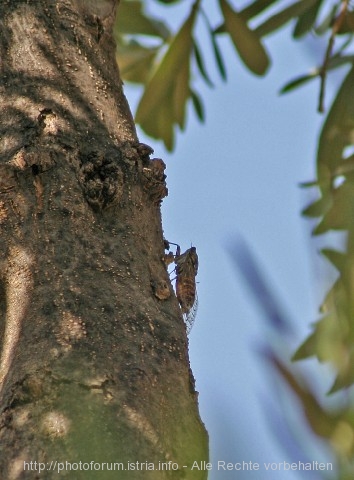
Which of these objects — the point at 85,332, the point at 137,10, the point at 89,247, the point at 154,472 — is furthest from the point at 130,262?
the point at 137,10

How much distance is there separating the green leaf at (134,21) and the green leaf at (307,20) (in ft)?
1.91

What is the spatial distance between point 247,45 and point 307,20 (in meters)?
0.22

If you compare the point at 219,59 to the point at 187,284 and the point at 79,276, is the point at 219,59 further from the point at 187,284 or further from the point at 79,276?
the point at 79,276

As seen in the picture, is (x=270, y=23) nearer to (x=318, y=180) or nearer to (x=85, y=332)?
(x=318, y=180)

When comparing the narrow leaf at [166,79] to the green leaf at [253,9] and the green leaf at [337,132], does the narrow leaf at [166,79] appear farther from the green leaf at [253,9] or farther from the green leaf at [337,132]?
the green leaf at [337,132]

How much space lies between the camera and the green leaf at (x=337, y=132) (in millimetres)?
2697

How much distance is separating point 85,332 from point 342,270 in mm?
567

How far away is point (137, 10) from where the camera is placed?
10.8 ft

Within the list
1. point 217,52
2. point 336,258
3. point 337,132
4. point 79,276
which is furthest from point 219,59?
point 336,258

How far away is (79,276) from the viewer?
142 cm

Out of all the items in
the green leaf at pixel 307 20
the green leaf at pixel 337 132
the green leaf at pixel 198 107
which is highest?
the green leaf at pixel 198 107

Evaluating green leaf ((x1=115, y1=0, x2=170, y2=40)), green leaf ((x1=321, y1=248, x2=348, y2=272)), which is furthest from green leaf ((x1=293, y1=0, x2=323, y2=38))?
green leaf ((x1=321, y1=248, x2=348, y2=272))

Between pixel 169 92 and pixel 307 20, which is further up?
pixel 169 92

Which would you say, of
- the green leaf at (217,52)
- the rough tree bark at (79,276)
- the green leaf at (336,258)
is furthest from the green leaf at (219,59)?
the green leaf at (336,258)
